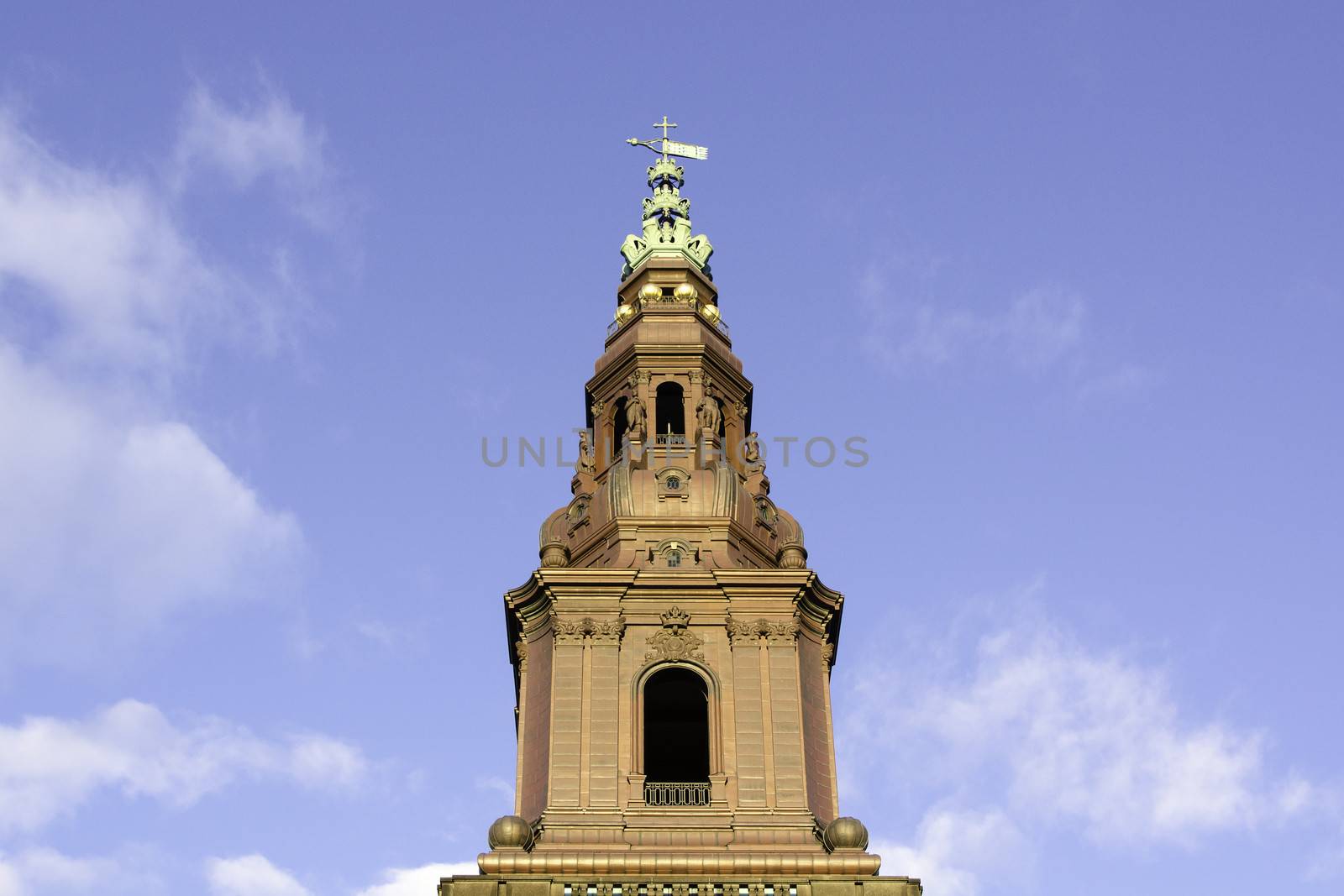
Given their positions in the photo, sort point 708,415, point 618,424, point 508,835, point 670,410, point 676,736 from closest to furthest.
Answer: point 508,835 < point 676,736 < point 708,415 < point 618,424 < point 670,410

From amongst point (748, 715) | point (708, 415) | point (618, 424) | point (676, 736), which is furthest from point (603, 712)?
point (618, 424)

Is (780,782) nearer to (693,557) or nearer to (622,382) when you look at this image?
(693,557)

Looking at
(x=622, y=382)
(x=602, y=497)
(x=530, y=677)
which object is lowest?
(x=530, y=677)

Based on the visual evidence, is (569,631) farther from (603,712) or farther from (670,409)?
(670,409)

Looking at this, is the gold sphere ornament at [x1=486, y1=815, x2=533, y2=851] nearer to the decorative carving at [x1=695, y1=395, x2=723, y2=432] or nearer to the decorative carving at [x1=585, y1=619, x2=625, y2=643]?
the decorative carving at [x1=585, y1=619, x2=625, y2=643]

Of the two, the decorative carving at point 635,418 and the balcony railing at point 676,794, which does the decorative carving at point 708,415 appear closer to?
the decorative carving at point 635,418

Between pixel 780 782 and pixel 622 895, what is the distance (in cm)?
578

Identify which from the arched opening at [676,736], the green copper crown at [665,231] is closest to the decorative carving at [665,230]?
the green copper crown at [665,231]

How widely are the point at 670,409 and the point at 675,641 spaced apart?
13144mm

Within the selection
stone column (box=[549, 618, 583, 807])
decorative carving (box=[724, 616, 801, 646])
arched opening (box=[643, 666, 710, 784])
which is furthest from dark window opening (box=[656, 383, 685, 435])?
stone column (box=[549, 618, 583, 807])

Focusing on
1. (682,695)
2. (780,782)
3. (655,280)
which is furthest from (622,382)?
(780,782)

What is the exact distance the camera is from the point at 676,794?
192 ft

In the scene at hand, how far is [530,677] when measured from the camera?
6303cm

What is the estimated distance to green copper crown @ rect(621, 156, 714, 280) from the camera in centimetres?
7681
